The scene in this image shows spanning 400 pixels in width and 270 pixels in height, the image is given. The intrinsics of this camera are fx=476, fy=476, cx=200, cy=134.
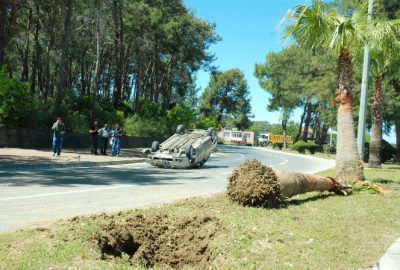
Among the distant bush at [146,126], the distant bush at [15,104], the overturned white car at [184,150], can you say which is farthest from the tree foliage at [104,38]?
the overturned white car at [184,150]

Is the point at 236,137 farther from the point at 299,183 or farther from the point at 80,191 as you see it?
the point at 299,183

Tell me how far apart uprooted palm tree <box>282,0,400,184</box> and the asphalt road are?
12.1 ft

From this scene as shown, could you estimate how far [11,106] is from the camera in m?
23.9

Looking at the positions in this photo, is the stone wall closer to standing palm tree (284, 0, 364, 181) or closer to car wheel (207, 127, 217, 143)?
car wheel (207, 127, 217, 143)

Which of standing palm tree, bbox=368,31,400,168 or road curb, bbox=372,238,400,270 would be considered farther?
standing palm tree, bbox=368,31,400,168

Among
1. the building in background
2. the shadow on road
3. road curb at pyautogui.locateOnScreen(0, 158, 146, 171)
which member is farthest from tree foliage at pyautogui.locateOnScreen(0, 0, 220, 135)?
the building in background

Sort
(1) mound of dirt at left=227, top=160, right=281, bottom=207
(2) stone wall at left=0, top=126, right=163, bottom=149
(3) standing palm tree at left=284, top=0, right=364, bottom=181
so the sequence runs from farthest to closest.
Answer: (2) stone wall at left=0, top=126, right=163, bottom=149 → (3) standing palm tree at left=284, top=0, right=364, bottom=181 → (1) mound of dirt at left=227, top=160, right=281, bottom=207

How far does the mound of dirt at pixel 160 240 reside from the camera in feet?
19.8

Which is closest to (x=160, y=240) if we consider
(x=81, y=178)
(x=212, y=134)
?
(x=81, y=178)

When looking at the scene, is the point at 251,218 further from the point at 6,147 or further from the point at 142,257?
the point at 6,147

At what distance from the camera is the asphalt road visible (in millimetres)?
8430

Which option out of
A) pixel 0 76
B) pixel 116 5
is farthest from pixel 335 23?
pixel 116 5

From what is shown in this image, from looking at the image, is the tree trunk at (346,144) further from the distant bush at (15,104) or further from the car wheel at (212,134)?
the distant bush at (15,104)

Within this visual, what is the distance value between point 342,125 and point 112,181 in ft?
22.6
